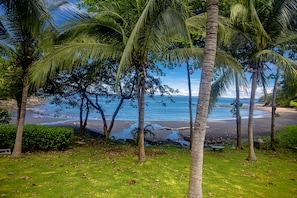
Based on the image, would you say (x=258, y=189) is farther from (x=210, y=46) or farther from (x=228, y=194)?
(x=210, y=46)

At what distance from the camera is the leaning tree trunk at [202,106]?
3.01 m

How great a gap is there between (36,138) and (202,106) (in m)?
6.98

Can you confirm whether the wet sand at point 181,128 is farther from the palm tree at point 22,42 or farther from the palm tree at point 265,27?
the palm tree at point 22,42

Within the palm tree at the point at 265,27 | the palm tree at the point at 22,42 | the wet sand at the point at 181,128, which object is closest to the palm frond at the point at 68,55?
the palm tree at the point at 22,42

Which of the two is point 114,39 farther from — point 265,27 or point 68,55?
point 265,27

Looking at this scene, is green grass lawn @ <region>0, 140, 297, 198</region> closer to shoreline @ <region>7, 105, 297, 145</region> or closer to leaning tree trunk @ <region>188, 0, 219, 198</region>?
leaning tree trunk @ <region>188, 0, 219, 198</region>

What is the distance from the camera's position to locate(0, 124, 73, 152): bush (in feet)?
24.3

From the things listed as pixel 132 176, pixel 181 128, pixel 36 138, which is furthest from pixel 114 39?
pixel 181 128

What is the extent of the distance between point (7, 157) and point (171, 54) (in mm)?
6452

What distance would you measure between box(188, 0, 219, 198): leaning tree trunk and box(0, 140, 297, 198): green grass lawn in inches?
56.4

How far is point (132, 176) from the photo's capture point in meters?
5.37

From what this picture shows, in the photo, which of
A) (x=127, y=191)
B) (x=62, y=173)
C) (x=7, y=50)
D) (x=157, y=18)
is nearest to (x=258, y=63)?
(x=157, y=18)

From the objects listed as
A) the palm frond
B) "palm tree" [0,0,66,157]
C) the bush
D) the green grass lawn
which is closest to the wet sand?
the bush

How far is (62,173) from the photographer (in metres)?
5.38
